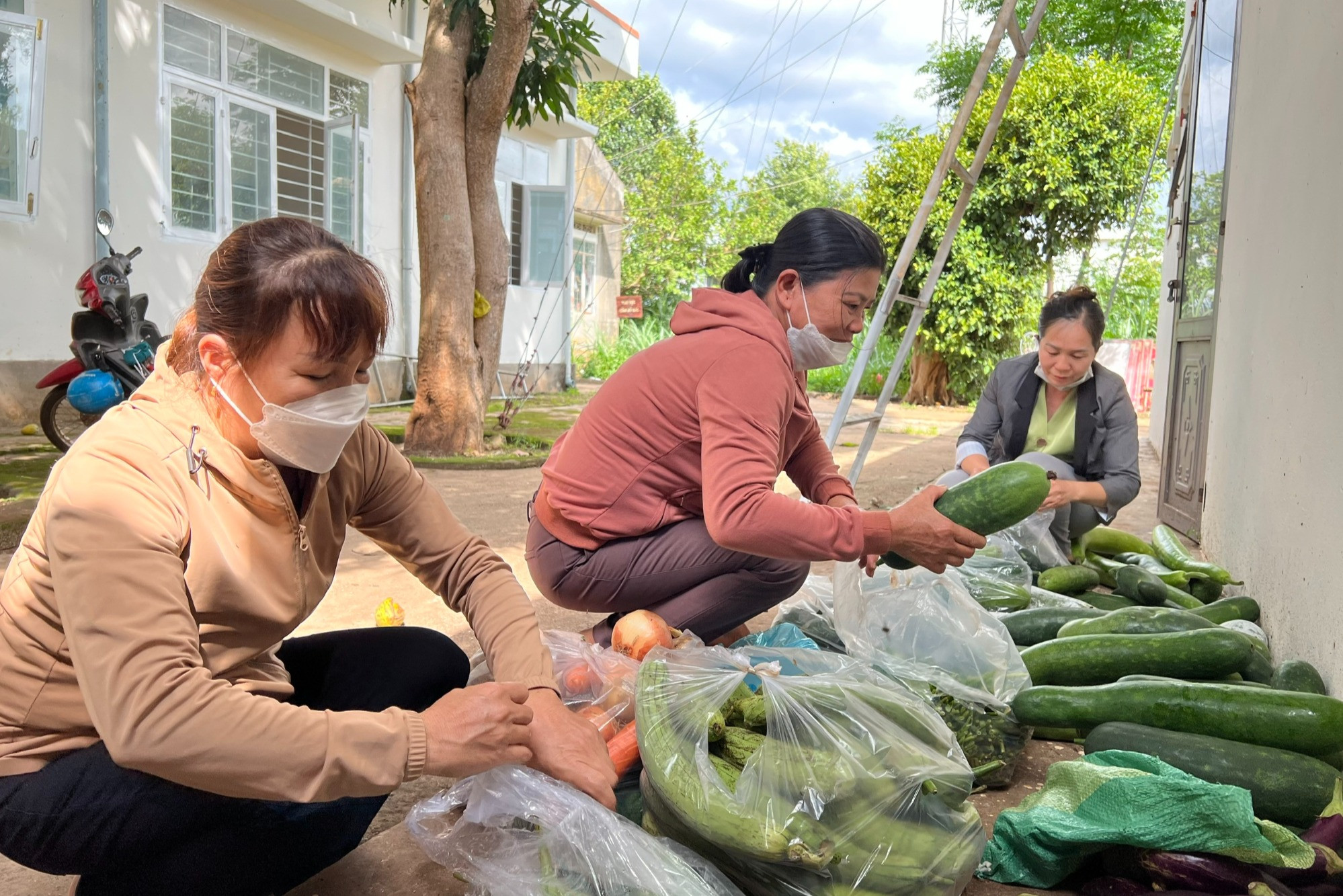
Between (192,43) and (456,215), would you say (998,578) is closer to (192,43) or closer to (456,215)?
(456,215)

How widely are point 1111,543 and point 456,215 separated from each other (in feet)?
17.2

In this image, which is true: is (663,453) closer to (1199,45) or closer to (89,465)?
(89,465)

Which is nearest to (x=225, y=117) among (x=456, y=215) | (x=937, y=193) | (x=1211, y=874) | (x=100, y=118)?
(x=100, y=118)

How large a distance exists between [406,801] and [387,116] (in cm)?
1050

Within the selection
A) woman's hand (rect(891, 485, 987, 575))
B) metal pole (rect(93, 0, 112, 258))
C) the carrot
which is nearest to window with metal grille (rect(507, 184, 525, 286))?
metal pole (rect(93, 0, 112, 258))

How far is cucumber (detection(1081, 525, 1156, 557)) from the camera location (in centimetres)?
455

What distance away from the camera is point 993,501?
103 inches

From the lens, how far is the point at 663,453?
2.74 meters

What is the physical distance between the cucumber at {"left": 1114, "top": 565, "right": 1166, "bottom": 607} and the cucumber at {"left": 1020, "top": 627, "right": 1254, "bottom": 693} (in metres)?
0.74

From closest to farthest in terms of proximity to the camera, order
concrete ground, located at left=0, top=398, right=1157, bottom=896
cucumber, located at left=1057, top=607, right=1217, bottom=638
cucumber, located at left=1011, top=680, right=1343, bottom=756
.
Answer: concrete ground, located at left=0, top=398, right=1157, bottom=896 → cucumber, located at left=1011, top=680, right=1343, bottom=756 → cucumber, located at left=1057, top=607, right=1217, bottom=638

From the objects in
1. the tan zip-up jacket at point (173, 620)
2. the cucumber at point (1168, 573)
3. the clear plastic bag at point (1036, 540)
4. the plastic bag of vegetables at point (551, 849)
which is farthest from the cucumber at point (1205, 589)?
the tan zip-up jacket at point (173, 620)

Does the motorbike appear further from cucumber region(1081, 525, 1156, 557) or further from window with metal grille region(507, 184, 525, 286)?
window with metal grille region(507, 184, 525, 286)

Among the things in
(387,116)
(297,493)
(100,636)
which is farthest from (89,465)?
(387,116)

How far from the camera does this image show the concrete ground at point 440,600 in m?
1.96
